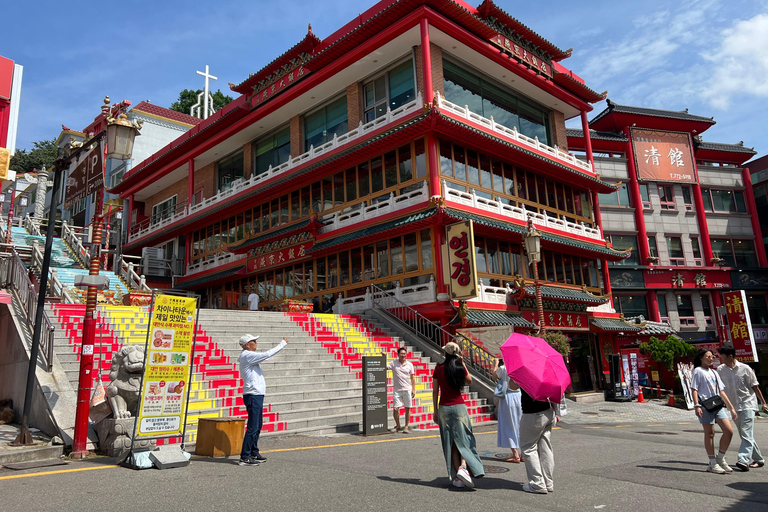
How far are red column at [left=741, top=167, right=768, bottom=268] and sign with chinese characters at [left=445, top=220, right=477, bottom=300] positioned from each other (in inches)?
1206

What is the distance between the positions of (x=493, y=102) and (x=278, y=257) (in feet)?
41.6

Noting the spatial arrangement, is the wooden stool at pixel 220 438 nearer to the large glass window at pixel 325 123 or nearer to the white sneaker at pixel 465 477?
the white sneaker at pixel 465 477

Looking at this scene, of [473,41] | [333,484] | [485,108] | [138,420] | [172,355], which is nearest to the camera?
[333,484]

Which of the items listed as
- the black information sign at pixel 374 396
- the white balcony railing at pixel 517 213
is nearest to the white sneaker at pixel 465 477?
the black information sign at pixel 374 396

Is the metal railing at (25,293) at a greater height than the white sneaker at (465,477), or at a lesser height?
greater

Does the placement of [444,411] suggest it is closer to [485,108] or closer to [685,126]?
[485,108]

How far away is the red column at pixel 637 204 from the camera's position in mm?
35281

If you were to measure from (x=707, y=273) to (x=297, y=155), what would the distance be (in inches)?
1108

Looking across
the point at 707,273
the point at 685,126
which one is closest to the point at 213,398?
the point at 707,273

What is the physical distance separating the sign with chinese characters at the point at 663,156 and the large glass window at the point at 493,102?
39.8ft

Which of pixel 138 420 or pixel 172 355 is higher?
pixel 172 355

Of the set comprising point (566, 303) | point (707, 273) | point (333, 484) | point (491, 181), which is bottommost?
point (333, 484)

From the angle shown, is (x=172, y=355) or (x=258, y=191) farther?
(x=258, y=191)

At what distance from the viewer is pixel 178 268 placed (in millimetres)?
34000
